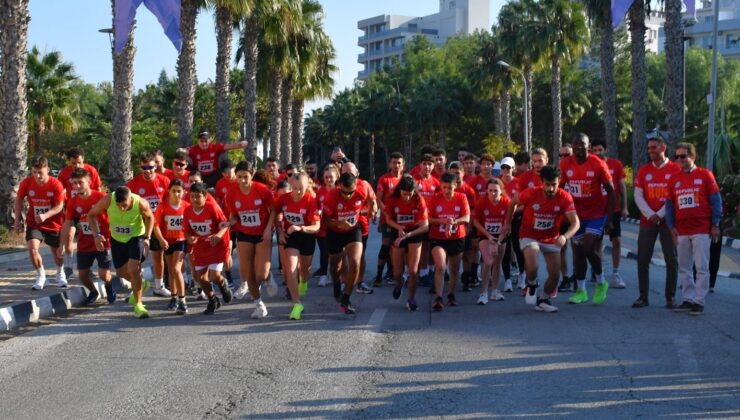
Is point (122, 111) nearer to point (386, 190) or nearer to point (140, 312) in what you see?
point (386, 190)

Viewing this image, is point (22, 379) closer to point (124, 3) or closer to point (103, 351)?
point (103, 351)

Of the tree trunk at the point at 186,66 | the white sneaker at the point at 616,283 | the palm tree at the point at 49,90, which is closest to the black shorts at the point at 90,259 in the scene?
the white sneaker at the point at 616,283

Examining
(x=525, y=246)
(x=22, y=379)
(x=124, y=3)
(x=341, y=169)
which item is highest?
(x=124, y=3)

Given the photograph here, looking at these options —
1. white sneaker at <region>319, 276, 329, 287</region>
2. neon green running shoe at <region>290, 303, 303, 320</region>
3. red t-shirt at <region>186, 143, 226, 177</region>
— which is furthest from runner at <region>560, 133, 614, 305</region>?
red t-shirt at <region>186, 143, 226, 177</region>

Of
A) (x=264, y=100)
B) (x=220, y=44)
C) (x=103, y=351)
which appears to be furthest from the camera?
(x=264, y=100)

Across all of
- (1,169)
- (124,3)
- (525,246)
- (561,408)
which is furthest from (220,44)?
(561,408)

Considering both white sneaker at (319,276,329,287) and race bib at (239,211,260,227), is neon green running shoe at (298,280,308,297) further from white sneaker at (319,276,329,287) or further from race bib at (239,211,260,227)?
white sneaker at (319,276,329,287)

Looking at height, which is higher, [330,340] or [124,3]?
[124,3]

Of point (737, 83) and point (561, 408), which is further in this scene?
point (737, 83)

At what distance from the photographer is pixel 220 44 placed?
28656mm

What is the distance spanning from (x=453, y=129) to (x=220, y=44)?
47.3 meters

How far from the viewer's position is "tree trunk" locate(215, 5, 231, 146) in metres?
28.6

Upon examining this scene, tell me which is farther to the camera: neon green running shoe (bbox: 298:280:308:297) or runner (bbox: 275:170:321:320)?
neon green running shoe (bbox: 298:280:308:297)

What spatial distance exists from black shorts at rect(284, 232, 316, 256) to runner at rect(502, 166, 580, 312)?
245 centimetres
